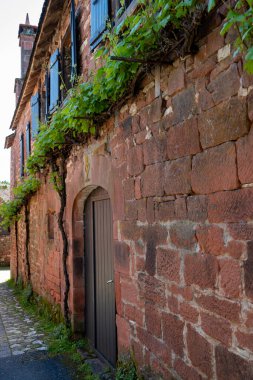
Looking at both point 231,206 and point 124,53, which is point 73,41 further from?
point 231,206

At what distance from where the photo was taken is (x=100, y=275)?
4.74 m

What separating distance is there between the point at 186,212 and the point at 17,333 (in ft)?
15.8

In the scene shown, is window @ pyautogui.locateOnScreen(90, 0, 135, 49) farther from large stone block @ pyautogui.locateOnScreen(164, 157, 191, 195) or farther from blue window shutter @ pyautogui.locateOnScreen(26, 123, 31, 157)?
blue window shutter @ pyautogui.locateOnScreen(26, 123, 31, 157)

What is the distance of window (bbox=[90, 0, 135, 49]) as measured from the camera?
13.8 feet

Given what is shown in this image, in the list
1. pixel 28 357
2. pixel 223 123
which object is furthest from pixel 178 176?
pixel 28 357

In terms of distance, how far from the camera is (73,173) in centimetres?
541

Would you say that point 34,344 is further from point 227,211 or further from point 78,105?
point 227,211

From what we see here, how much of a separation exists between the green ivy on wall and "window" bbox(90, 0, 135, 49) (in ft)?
0.80

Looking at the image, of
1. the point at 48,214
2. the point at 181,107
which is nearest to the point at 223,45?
the point at 181,107

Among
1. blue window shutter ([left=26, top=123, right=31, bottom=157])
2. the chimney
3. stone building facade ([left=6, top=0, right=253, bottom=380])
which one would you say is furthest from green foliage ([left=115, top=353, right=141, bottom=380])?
the chimney

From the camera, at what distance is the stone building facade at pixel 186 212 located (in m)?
2.08

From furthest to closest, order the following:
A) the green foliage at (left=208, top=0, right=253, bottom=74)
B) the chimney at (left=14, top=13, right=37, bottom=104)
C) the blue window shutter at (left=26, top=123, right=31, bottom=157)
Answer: the chimney at (left=14, top=13, right=37, bottom=104) < the blue window shutter at (left=26, top=123, right=31, bottom=157) < the green foliage at (left=208, top=0, right=253, bottom=74)

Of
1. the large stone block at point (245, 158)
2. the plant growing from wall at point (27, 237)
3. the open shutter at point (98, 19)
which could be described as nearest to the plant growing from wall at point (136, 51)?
the open shutter at point (98, 19)

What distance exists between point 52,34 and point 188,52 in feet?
18.1
